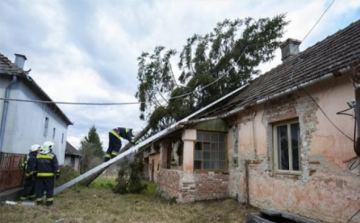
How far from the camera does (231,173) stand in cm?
903

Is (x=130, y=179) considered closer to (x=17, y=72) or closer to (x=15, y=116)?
(x=15, y=116)

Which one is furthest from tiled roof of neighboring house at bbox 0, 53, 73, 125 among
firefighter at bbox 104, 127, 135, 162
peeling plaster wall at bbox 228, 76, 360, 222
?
peeling plaster wall at bbox 228, 76, 360, 222

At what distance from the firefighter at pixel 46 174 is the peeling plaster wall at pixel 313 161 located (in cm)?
665

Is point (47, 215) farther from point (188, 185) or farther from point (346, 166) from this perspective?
point (346, 166)

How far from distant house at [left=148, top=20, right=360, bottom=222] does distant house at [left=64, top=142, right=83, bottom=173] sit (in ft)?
64.4

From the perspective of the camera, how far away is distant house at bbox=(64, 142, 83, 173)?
87.1ft

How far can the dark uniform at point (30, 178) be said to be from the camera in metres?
8.66

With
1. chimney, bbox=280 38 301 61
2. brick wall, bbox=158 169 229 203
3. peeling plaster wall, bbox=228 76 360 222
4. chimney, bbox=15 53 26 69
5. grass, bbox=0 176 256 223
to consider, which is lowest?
grass, bbox=0 176 256 223

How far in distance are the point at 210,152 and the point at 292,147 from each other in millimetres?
3492

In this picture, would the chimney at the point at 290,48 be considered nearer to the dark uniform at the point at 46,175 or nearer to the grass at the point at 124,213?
the grass at the point at 124,213

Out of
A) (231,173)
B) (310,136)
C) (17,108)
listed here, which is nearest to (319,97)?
(310,136)

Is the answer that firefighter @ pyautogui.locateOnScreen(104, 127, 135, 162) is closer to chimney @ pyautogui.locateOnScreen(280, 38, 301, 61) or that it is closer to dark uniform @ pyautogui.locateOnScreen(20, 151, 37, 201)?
dark uniform @ pyautogui.locateOnScreen(20, 151, 37, 201)

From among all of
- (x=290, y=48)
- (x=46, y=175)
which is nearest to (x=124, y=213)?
(x=46, y=175)

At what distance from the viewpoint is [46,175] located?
8.05m
